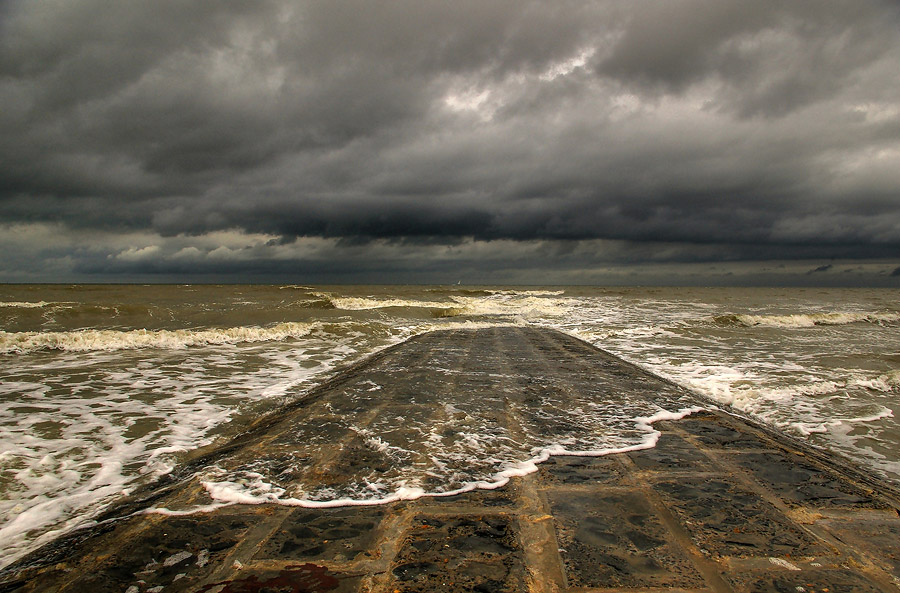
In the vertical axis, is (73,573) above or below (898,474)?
above

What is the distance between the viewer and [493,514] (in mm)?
3148

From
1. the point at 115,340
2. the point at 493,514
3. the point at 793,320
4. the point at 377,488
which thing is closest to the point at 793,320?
the point at 793,320

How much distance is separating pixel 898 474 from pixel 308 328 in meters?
15.5

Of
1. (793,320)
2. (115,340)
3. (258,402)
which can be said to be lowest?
(793,320)

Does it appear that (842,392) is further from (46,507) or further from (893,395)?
(46,507)

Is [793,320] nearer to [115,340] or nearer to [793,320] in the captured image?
[793,320]

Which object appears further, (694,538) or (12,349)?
(12,349)

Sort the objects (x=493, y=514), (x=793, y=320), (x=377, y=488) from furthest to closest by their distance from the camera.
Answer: (x=793, y=320)
(x=377, y=488)
(x=493, y=514)

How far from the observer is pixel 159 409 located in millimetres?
6504

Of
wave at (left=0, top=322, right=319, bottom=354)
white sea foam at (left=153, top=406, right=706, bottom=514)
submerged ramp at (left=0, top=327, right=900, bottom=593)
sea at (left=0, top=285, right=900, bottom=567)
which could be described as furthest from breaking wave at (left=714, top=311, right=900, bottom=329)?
wave at (left=0, top=322, right=319, bottom=354)

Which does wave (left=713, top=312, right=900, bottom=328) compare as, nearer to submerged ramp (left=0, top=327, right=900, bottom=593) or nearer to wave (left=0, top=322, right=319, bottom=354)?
submerged ramp (left=0, top=327, right=900, bottom=593)

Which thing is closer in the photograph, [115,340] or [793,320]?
[115,340]

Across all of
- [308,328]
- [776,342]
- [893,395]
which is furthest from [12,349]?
[776,342]

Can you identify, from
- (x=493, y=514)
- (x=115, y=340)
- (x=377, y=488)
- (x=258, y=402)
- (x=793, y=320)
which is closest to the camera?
(x=493, y=514)
